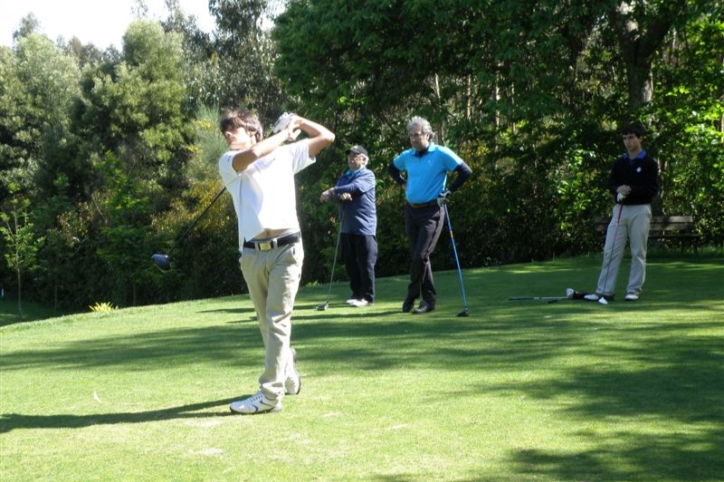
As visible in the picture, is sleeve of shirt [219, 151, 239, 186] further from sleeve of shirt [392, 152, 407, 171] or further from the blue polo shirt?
sleeve of shirt [392, 152, 407, 171]

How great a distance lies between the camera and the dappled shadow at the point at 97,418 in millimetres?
6906

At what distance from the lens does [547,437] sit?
5.86 meters

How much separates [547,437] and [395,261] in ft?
78.6

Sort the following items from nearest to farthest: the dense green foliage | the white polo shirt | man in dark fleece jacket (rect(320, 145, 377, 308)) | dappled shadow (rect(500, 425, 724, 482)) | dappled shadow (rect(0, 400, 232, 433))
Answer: dappled shadow (rect(500, 425, 724, 482)) < dappled shadow (rect(0, 400, 232, 433)) < the white polo shirt < man in dark fleece jacket (rect(320, 145, 377, 308)) < the dense green foliage

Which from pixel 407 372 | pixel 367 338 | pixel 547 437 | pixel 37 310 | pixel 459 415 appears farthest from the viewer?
pixel 37 310

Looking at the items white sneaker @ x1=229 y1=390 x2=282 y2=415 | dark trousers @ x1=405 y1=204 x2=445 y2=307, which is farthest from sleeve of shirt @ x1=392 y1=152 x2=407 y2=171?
white sneaker @ x1=229 y1=390 x2=282 y2=415

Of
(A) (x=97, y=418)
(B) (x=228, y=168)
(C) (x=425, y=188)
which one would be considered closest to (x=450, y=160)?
(C) (x=425, y=188)

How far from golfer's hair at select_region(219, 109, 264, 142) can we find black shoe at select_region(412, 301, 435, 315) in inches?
226

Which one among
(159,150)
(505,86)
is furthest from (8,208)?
(505,86)

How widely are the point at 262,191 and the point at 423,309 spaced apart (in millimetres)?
5914

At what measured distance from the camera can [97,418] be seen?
7066 mm

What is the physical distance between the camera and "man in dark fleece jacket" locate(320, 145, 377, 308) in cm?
1395

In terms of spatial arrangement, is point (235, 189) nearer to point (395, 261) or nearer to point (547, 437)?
point (547, 437)

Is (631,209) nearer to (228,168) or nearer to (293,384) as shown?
(293,384)
